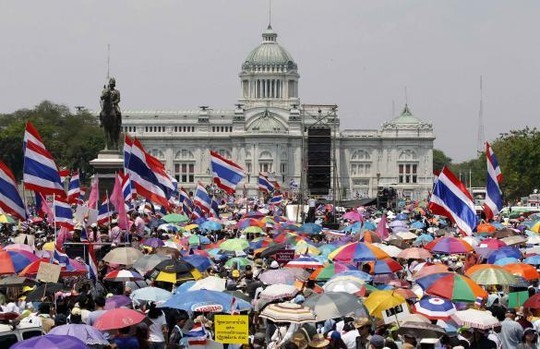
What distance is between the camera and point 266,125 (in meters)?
166

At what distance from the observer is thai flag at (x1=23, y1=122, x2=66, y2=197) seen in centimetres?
2330

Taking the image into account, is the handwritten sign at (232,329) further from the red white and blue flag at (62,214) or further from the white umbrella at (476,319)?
the red white and blue flag at (62,214)

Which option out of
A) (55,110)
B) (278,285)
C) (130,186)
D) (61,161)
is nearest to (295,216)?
(130,186)

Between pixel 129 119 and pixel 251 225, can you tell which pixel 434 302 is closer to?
pixel 251 225

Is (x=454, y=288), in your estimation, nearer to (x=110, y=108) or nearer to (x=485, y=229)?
(x=485, y=229)

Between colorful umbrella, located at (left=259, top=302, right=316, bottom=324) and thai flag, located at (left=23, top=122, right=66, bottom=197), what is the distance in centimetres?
848

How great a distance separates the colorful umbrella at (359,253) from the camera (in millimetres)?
22219

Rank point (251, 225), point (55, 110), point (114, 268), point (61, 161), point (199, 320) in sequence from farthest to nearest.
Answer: point (55, 110) < point (61, 161) < point (251, 225) < point (114, 268) < point (199, 320)

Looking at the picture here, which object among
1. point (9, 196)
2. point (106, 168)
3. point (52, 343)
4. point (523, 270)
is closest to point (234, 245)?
point (9, 196)

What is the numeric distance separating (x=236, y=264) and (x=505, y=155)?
81.2 meters

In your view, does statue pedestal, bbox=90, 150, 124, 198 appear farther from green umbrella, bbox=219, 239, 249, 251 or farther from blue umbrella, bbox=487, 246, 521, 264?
blue umbrella, bbox=487, 246, 521, 264

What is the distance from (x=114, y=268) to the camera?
23281 mm

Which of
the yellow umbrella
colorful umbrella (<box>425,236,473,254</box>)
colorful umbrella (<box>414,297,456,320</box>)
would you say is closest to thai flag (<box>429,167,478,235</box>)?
colorful umbrella (<box>425,236,473,254</box>)

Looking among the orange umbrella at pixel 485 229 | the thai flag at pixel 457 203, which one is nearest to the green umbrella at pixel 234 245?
the thai flag at pixel 457 203
